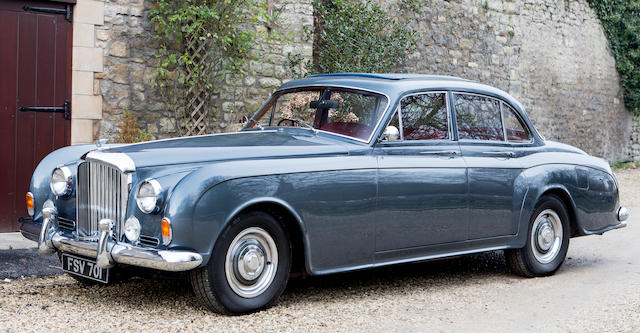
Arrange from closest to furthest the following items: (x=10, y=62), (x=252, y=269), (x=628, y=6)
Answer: (x=252, y=269), (x=10, y=62), (x=628, y=6)

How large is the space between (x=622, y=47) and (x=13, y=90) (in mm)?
17011

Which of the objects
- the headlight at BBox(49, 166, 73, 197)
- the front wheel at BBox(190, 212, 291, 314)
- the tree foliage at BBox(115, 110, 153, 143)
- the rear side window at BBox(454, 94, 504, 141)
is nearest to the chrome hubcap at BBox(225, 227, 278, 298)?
the front wheel at BBox(190, 212, 291, 314)

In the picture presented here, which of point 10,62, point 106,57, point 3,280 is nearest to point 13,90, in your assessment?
point 10,62

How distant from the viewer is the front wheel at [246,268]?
4406mm

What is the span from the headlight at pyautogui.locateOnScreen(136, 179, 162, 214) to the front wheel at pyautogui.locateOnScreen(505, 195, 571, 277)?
10.7ft

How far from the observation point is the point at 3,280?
551 centimetres

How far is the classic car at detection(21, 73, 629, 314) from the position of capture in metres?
4.37

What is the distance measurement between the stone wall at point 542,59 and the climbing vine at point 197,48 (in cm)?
481

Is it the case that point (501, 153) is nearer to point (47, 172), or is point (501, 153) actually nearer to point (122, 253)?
point (122, 253)

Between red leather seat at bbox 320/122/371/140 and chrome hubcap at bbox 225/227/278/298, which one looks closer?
chrome hubcap at bbox 225/227/278/298

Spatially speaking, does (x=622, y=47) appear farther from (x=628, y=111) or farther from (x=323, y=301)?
(x=323, y=301)

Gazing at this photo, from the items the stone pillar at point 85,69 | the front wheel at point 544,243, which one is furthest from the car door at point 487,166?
the stone pillar at point 85,69

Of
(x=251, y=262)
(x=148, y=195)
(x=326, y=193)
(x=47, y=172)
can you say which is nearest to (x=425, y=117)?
(x=326, y=193)

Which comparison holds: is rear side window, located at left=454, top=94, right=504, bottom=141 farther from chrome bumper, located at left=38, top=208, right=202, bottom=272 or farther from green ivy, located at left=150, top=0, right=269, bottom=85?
green ivy, located at left=150, top=0, right=269, bottom=85
